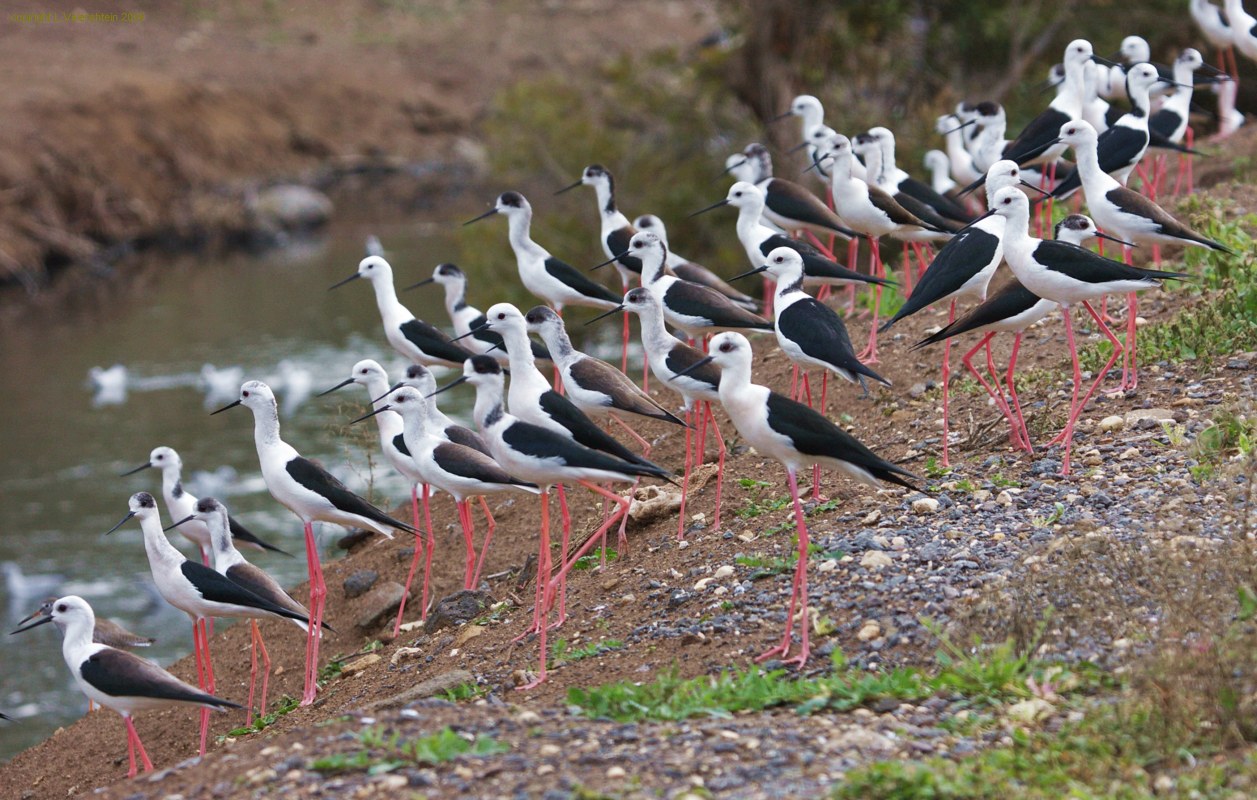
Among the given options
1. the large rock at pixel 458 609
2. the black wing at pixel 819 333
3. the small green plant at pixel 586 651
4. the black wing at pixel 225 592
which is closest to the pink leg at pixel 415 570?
the large rock at pixel 458 609

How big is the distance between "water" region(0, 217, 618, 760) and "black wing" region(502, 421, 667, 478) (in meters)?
3.38

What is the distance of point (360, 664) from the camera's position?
7711 mm

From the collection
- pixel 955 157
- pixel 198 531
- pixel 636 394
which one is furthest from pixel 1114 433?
pixel 955 157

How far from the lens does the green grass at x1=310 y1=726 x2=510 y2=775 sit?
15.3 feet

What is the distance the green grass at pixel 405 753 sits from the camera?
466 centimetres

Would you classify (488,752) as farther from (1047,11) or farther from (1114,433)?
(1047,11)

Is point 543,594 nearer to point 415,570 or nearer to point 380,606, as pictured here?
point 380,606

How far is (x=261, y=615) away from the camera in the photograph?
7441 mm

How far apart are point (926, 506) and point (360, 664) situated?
3.12 meters

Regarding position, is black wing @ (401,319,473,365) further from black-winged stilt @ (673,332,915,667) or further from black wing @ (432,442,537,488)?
black-winged stilt @ (673,332,915,667)

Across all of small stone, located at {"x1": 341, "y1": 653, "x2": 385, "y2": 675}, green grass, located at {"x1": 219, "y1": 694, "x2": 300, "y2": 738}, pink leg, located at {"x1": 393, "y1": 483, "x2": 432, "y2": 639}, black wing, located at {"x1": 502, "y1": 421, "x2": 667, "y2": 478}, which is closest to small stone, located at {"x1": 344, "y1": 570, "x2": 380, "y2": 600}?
pink leg, located at {"x1": 393, "y1": 483, "x2": 432, "y2": 639}

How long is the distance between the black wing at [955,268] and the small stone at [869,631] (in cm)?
200

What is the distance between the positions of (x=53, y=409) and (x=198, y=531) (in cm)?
1035

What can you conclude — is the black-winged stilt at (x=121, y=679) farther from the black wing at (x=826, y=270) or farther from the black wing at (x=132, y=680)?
the black wing at (x=826, y=270)
